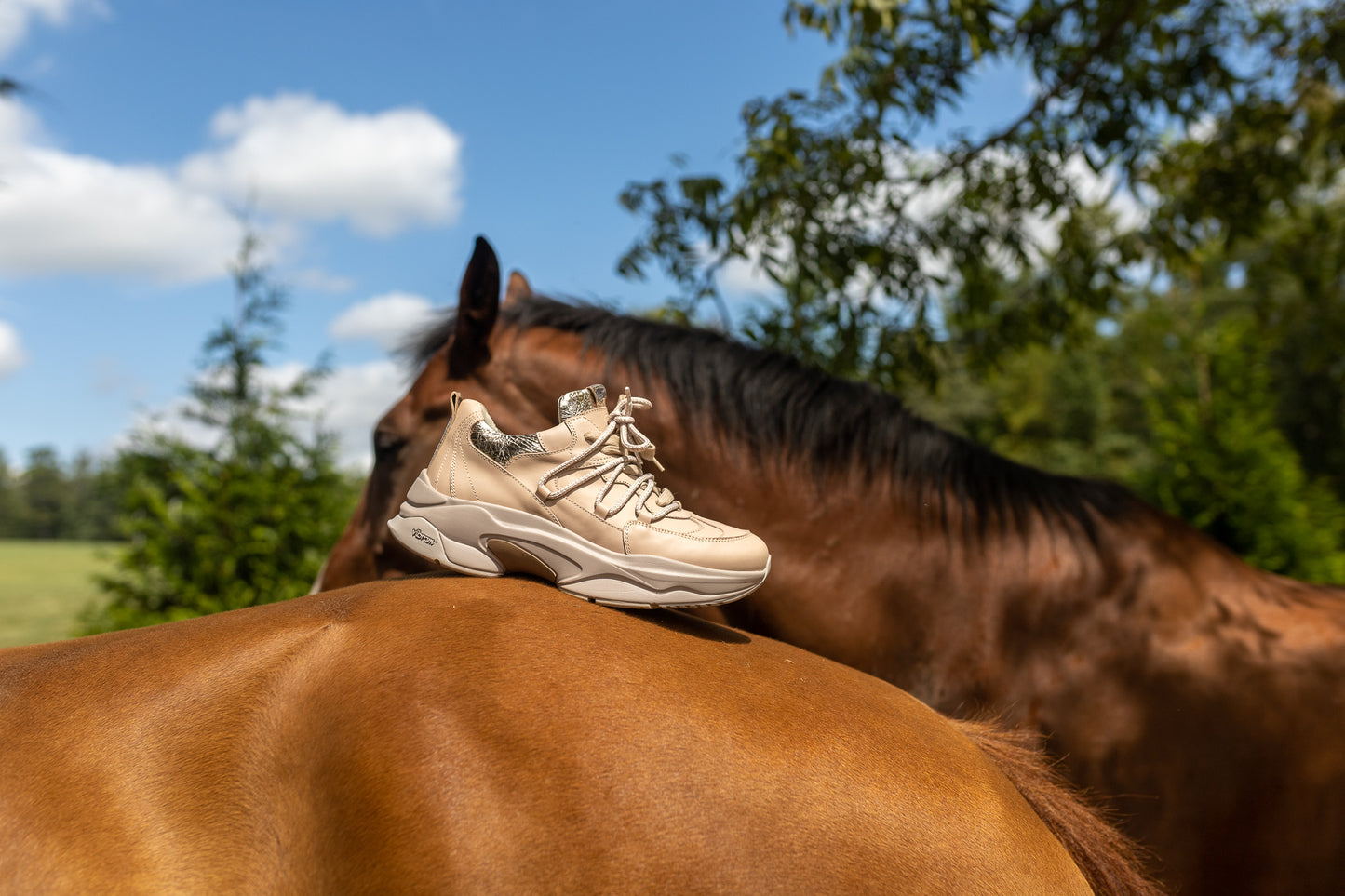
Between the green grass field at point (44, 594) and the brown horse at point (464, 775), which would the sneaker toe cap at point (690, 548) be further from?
the green grass field at point (44, 594)

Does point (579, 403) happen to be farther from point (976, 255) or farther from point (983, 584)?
point (976, 255)

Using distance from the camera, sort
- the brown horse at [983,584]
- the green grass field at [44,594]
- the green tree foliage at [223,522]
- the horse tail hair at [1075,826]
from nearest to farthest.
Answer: the horse tail hair at [1075,826] < the brown horse at [983,584] < the green tree foliage at [223,522] < the green grass field at [44,594]

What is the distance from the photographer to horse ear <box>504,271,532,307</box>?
249 centimetres

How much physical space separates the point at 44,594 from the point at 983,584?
22.6 m

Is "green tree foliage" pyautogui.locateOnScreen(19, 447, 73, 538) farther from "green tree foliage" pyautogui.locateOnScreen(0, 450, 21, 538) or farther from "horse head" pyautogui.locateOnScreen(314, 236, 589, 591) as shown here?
"horse head" pyautogui.locateOnScreen(314, 236, 589, 591)

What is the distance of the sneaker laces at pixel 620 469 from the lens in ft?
5.03

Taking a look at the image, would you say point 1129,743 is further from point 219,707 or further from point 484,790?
point 219,707

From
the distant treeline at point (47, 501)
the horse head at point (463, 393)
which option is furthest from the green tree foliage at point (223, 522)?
the distant treeline at point (47, 501)

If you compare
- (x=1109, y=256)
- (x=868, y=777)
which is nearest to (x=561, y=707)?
(x=868, y=777)

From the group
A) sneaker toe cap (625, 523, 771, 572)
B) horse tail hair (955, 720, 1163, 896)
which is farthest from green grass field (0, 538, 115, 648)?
horse tail hair (955, 720, 1163, 896)

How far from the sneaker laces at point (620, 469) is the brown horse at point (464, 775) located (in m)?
0.25

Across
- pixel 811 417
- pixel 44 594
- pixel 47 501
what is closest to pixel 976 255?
pixel 811 417

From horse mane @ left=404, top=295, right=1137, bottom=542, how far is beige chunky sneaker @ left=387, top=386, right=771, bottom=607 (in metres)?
0.63

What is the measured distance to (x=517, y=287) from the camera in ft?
8.64
